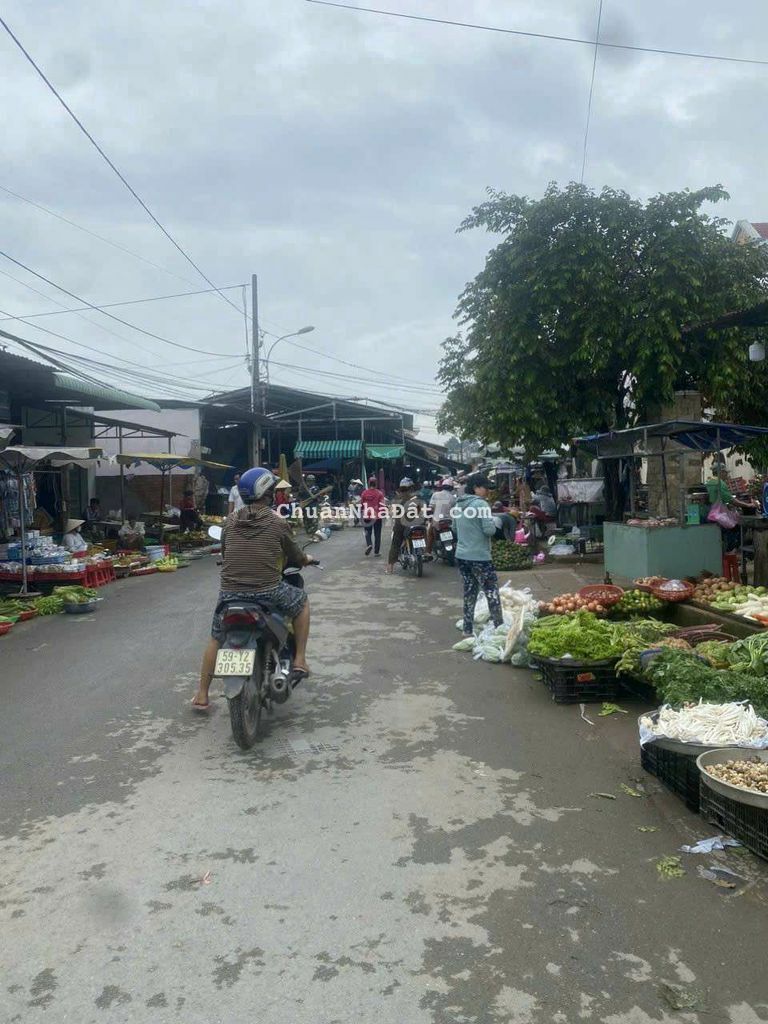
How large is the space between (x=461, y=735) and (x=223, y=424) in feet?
97.0

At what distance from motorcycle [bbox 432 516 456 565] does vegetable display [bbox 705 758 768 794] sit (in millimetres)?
8759

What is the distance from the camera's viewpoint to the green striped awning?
1549 inches

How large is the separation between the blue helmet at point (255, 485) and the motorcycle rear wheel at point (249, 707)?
3.75 ft

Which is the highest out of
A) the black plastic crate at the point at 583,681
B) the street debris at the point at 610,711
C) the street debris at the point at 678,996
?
the black plastic crate at the point at 583,681

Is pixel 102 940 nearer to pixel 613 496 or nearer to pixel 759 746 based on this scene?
pixel 759 746

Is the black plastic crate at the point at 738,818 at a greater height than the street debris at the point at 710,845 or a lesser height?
greater

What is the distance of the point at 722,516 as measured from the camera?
11031 mm

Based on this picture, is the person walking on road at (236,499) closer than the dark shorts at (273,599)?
No

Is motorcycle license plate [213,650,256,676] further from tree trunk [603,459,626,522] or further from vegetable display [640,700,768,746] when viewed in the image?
tree trunk [603,459,626,522]

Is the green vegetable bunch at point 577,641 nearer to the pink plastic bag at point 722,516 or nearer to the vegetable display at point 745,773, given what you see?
the vegetable display at point 745,773

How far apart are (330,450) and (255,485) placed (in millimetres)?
33592

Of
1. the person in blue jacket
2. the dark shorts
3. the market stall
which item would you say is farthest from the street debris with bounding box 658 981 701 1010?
the market stall

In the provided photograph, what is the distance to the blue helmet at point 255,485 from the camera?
6.22 metres

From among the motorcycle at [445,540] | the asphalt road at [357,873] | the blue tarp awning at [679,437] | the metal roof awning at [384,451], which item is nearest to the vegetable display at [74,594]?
the asphalt road at [357,873]
